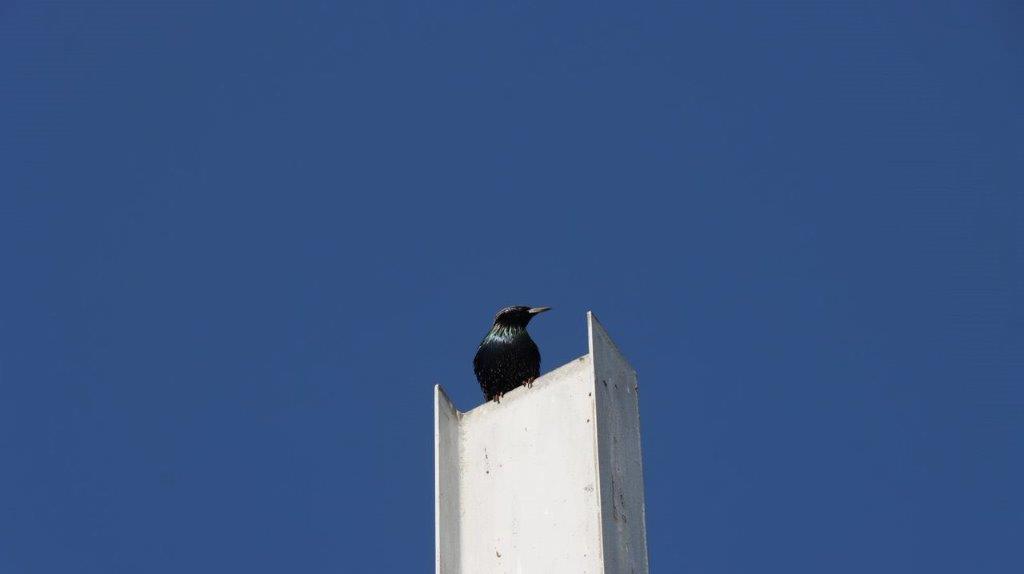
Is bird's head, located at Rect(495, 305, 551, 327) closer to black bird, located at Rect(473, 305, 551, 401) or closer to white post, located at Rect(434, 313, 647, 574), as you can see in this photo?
black bird, located at Rect(473, 305, 551, 401)

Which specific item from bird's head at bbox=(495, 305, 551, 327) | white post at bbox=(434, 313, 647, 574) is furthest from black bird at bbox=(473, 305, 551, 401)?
white post at bbox=(434, 313, 647, 574)

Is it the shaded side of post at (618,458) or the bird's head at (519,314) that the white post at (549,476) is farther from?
the bird's head at (519,314)

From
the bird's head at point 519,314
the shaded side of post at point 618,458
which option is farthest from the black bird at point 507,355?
the shaded side of post at point 618,458

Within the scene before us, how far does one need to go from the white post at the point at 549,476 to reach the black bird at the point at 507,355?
8.41 feet

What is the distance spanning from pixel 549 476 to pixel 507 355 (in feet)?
11.3

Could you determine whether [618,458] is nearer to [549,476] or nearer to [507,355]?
[549,476]

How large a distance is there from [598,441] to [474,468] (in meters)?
0.93

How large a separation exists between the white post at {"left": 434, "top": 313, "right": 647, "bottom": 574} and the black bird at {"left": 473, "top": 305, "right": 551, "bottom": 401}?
2.56 metres

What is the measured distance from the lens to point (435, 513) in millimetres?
10883

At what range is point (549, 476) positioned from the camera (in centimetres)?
1075

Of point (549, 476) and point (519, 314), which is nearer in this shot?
point (549, 476)

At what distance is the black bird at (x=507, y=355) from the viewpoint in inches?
552

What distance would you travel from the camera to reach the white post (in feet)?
34.1

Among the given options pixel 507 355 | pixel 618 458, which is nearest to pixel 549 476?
pixel 618 458
